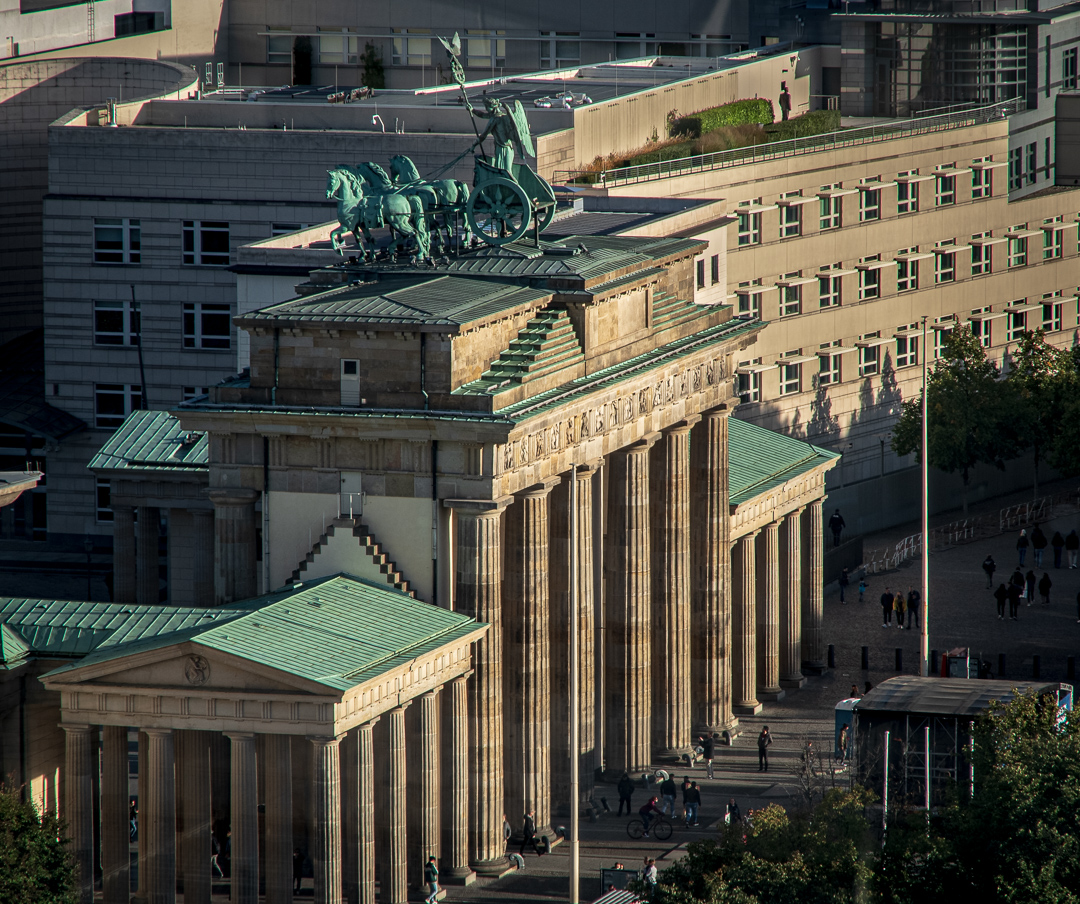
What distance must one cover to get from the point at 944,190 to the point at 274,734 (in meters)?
95.9

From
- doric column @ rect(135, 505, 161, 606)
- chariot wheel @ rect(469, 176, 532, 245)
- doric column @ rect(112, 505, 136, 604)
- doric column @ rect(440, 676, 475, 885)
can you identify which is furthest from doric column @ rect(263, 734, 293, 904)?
doric column @ rect(112, 505, 136, 604)

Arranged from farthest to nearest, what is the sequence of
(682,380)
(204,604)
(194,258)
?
(194,258)
(682,380)
(204,604)

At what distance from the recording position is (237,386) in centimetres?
8606

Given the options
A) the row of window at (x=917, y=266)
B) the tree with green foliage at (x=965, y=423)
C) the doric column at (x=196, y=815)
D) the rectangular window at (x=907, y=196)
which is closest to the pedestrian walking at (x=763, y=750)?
the doric column at (x=196, y=815)

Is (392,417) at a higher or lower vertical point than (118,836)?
higher

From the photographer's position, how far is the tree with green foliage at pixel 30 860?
7275 cm

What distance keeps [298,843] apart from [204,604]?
10.6 meters

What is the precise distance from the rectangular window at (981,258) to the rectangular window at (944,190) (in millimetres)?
3708

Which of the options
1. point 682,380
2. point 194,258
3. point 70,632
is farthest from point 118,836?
point 194,258

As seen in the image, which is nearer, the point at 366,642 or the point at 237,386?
the point at 366,642

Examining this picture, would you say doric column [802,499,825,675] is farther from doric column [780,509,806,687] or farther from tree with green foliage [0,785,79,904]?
tree with green foliage [0,785,79,904]

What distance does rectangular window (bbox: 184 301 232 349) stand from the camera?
5325 inches

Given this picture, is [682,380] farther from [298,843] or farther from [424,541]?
[298,843]

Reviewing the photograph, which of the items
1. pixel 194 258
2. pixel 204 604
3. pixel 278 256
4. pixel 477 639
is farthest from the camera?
pixel 194 258
